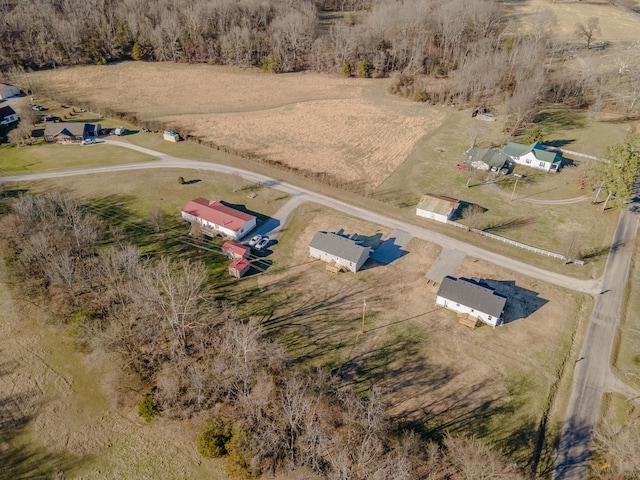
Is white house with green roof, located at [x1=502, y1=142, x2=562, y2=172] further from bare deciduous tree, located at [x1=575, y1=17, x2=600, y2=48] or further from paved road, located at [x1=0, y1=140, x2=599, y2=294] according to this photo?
bare deciduous tree, located at [x1=575, y1=17, x2=600, y2=48]

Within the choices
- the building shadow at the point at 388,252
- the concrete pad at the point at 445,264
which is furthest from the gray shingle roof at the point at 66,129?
the concrete pad at the point at 445,264

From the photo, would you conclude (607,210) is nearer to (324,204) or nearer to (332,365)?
(324,204)

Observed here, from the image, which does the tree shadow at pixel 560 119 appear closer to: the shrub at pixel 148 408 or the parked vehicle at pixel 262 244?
the parked vehicle at pixel 262 244

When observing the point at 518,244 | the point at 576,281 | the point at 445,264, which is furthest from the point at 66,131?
the point at 576,281

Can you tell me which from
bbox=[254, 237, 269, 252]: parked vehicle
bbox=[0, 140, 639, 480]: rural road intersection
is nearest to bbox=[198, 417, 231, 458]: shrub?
bbox=[254, 237, 269, 252]: parked vehicle

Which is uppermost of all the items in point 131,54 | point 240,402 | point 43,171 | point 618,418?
point 131,54

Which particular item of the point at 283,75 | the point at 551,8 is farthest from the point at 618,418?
the point at 551,8

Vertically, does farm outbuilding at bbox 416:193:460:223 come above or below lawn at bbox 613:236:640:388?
above
